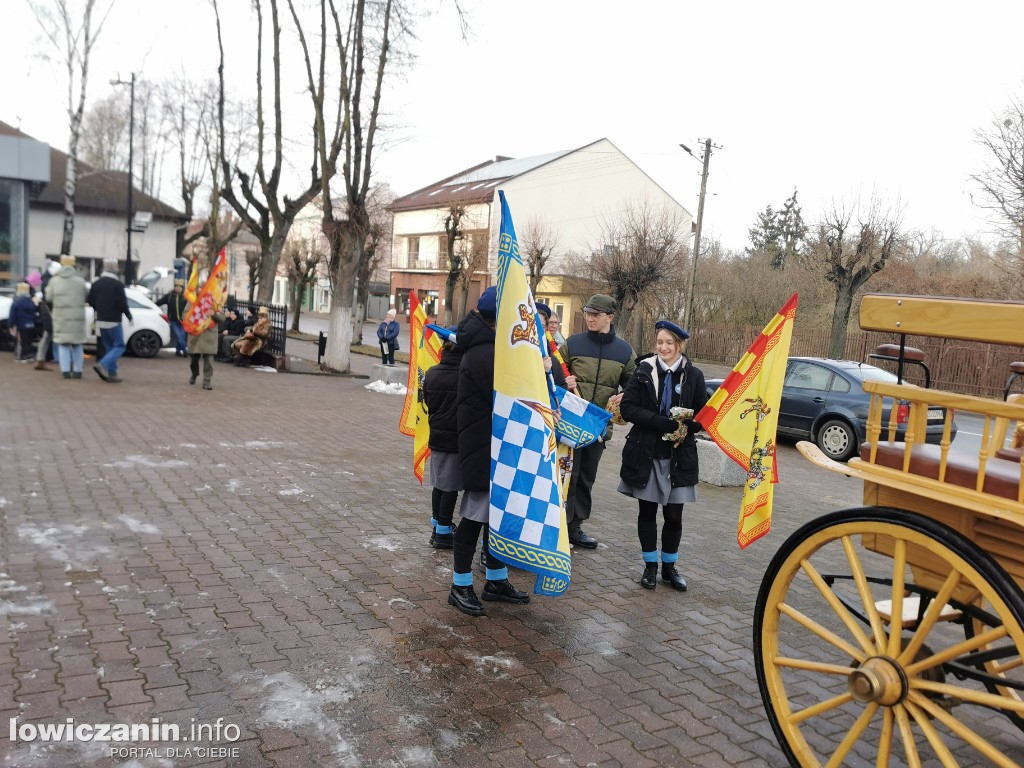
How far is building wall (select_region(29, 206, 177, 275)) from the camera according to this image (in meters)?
34.8

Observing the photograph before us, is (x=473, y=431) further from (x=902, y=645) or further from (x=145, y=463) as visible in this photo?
(x=145, y=463)

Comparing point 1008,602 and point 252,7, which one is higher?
point 252,7

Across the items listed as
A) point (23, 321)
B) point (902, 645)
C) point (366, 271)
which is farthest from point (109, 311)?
point (366, 271)

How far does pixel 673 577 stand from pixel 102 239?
128 ft

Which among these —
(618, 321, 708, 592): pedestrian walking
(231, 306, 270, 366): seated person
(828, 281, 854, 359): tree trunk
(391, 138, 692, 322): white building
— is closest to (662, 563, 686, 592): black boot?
(618, 321, 708, 592): pedestrian walking

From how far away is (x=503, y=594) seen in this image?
484cm

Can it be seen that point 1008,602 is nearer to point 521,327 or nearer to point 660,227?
point 521,327

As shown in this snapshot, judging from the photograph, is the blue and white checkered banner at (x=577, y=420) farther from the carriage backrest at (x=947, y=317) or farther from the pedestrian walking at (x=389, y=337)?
the pedestrian walking at (x=389, y=337)

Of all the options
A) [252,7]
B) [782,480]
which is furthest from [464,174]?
[782,480]

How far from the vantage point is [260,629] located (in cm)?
418

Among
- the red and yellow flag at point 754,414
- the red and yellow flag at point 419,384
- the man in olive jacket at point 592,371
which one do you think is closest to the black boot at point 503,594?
the man in olive jacket at point 592,371

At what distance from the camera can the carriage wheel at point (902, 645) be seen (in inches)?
97.2

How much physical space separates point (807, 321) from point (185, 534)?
3599 cm

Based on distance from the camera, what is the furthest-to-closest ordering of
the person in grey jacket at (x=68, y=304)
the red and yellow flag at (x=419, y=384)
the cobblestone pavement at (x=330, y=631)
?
1. the person in grey jacket at (x=68, y=304)
2. the red and yellow flag at (x=419, y=384)
3. the cobblestone pavement at (x=330, y=631)
